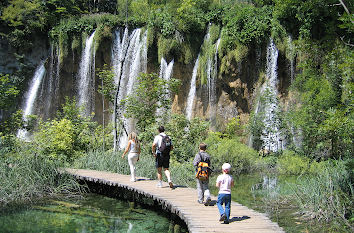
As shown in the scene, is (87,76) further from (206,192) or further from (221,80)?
(206,192)

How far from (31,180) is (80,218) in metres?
2.33

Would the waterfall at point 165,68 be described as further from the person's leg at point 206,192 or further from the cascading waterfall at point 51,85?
the person's leg at point 206,192

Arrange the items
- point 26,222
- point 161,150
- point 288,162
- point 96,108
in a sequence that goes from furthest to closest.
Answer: point 96,108, point 288,162, point 161,150, point 26,222

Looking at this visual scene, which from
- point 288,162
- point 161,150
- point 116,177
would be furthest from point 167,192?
point 288,162

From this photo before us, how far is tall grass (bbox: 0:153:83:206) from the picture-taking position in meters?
10.2

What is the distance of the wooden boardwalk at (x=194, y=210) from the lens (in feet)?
22.3

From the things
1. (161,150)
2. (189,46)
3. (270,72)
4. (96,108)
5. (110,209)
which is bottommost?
(110,209)

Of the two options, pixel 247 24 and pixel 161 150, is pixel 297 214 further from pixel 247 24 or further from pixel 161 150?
pixel 247 24

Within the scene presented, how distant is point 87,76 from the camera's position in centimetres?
2514

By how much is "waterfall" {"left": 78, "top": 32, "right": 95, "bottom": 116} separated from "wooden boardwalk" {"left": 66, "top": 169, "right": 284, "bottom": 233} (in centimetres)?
1390

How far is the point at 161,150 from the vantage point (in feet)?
31.9

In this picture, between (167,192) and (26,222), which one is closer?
(26,222)

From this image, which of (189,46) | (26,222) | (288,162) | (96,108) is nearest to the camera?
(26,222)

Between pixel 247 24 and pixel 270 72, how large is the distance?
2.87m
